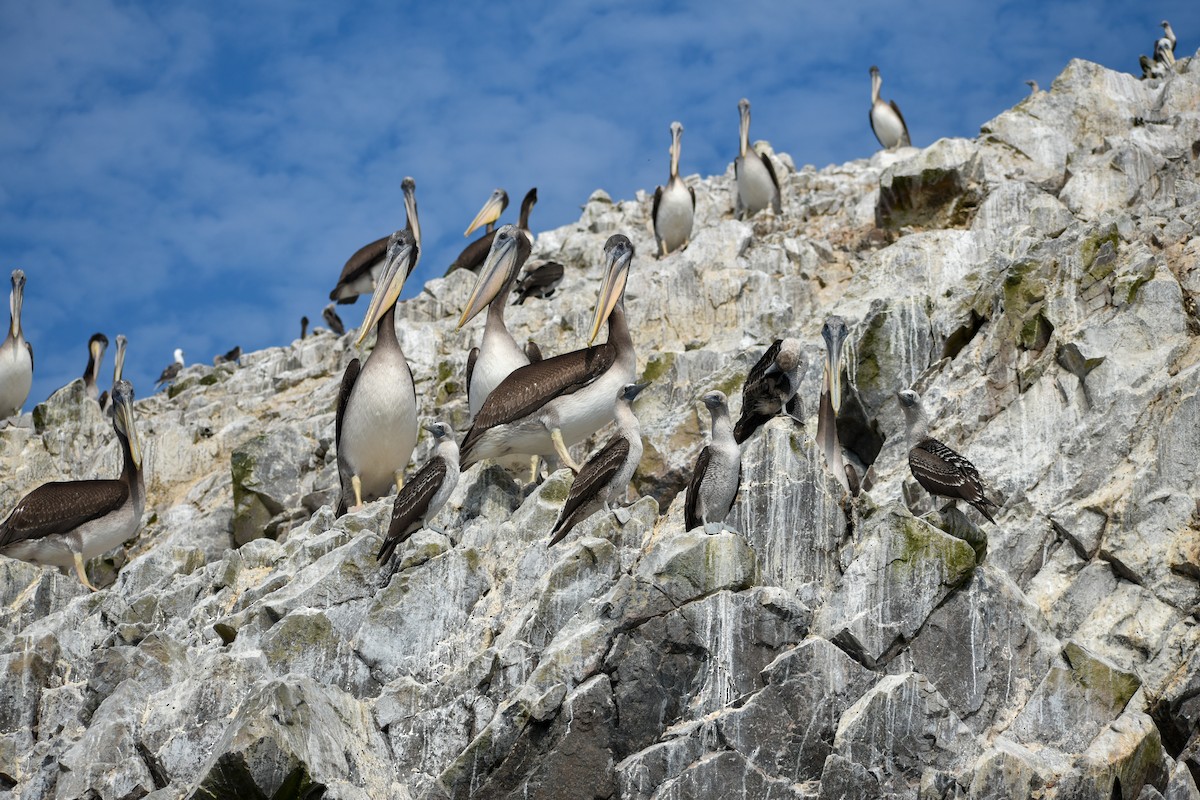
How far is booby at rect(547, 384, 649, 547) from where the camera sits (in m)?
10.6

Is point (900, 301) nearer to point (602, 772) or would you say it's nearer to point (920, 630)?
point (920, 630)

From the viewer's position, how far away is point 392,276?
1510 cm

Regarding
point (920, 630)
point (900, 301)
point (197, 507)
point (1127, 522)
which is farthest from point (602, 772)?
point (197, 507)

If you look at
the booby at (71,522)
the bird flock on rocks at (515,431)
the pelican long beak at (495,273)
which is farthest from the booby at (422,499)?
the booby at (71,522)

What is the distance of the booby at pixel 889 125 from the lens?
27469mm

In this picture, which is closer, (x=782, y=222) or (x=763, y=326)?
(x=763, y=326)

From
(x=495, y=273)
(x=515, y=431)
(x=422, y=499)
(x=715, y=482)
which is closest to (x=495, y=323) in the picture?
(x=495, y=273)

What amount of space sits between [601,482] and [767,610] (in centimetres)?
189

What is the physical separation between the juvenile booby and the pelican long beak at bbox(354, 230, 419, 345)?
0.81 metres

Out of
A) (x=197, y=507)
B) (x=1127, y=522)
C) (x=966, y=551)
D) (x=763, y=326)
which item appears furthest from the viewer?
(x=197, y=507)

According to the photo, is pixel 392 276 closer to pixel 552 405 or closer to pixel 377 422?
pixel 377 422

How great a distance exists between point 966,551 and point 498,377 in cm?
591

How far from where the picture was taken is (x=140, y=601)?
498 inches

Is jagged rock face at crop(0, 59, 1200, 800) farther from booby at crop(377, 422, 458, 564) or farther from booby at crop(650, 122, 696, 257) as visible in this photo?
booby at crop(650, 122, 696, 257)
